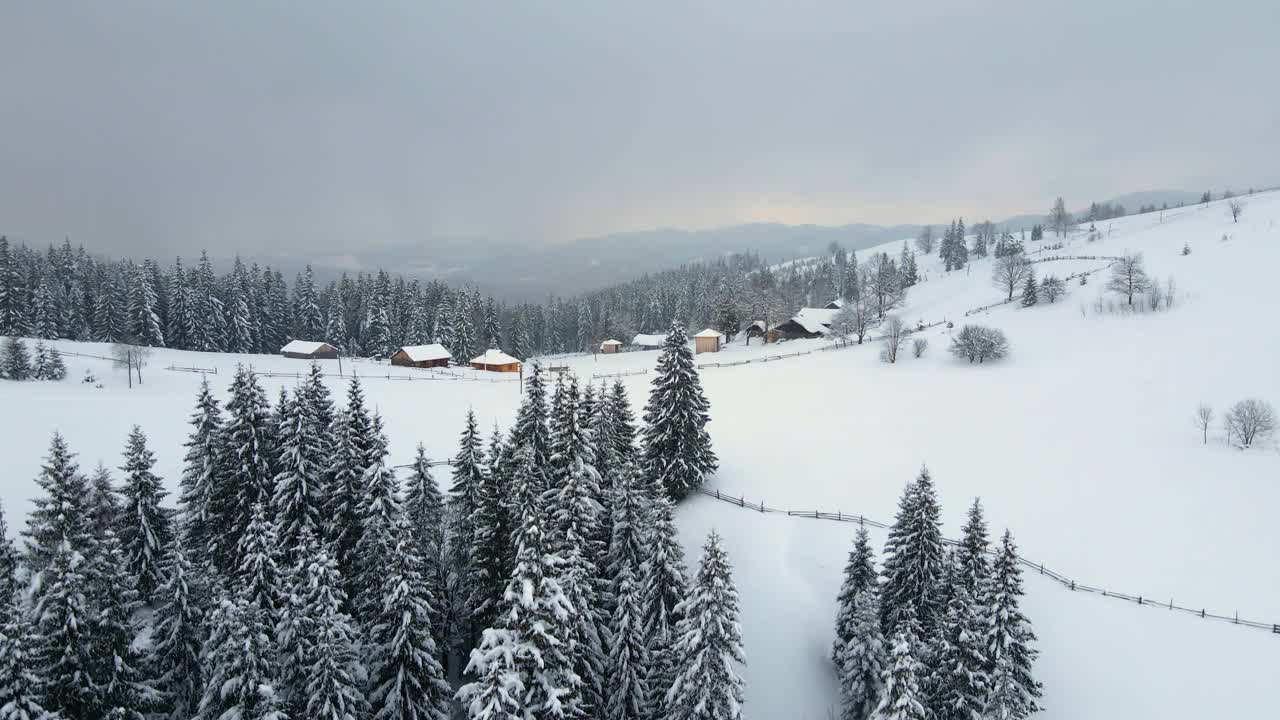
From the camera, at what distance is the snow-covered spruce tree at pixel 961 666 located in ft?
66.2

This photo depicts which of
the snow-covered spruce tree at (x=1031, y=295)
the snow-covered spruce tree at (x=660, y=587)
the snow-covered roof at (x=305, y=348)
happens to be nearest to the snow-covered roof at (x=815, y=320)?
the snow-covered spruce tree at (x=1031, y=295)

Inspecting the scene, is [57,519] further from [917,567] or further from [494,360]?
[494,360]

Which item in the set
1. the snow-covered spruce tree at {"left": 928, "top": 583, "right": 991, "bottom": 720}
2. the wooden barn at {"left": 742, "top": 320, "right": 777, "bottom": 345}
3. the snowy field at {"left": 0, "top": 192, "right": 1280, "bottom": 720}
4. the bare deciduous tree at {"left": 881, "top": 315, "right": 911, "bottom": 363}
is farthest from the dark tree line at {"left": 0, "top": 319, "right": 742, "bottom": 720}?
the wooden barn at {"left": 742, "top": 320, "right": 777, "bottom": 345}

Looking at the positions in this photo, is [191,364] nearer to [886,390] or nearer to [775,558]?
[775,558]

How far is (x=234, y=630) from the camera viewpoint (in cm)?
1659

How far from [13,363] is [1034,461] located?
261ft

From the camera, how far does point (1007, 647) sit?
20.8m

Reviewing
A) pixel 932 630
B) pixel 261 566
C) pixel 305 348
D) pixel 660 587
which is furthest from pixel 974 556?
pixel 305 348

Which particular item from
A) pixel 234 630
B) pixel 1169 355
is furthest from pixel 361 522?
pixel 1169 355

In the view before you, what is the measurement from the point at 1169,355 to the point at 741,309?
57725mm

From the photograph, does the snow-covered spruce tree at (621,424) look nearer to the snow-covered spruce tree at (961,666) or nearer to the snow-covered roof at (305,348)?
the snow-covered spruce tree at (961,666)

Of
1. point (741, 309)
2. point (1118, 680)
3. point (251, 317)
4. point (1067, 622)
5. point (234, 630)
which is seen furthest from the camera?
point (741, 309)

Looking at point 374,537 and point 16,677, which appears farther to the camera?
point 374,537

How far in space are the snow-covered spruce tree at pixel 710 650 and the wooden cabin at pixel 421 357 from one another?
215ft
